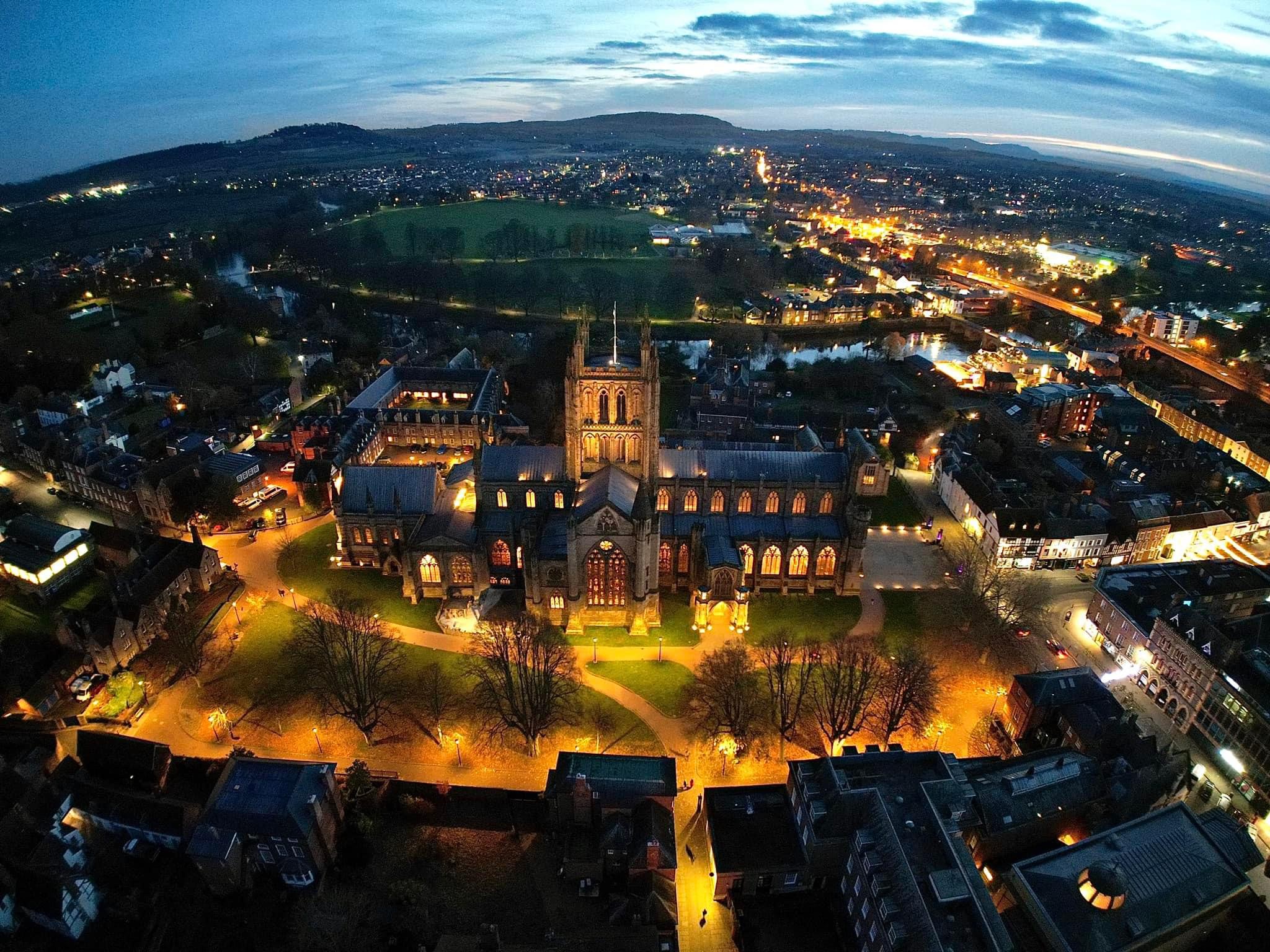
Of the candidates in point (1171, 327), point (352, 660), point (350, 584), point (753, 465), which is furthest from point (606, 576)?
point (1171, 327)

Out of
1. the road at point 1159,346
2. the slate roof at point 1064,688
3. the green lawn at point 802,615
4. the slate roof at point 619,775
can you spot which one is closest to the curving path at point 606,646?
the green lawn at point 802,615

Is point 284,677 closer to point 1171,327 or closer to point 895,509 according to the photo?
point 895,509

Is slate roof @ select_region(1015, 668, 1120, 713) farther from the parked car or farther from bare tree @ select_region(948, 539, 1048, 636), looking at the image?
the parked car

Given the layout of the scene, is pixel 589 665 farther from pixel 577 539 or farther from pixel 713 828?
pixel 713 828

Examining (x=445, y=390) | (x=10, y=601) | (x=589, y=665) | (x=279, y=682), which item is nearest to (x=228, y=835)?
(x=279, y=682)

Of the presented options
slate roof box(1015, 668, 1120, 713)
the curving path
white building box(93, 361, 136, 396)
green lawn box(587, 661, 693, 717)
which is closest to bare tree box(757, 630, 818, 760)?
the curving path

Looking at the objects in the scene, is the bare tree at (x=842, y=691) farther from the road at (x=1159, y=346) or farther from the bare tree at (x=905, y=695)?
the road at (x=1159, y=346)
